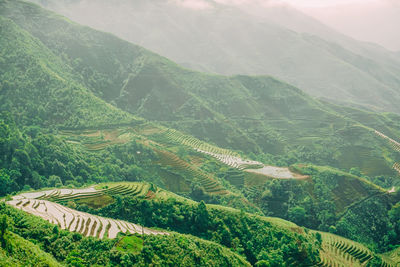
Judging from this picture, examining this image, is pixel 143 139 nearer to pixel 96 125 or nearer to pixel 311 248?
pixel 96 125

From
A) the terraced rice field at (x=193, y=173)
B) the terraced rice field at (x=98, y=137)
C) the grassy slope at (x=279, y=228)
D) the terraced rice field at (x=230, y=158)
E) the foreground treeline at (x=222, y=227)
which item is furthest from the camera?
the terraced rice field at (x=98, y=137)

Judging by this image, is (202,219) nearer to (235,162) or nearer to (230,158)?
(235,162)

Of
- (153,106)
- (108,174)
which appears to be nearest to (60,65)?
(153,106)

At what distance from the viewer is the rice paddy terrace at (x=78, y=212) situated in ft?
130

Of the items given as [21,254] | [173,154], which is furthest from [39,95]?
[21,254]

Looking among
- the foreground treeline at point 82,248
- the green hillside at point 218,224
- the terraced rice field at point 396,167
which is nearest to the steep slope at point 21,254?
the foreground treeline at point 82,248

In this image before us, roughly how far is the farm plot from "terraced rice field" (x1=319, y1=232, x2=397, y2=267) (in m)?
28.1

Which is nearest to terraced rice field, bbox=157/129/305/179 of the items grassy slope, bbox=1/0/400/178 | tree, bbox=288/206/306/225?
tree, bbox=288/206/306/225

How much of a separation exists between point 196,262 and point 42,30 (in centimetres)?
11901

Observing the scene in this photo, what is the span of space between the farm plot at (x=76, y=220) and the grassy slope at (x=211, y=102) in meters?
63.2

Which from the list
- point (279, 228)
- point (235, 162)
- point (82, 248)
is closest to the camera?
point (82, 248)

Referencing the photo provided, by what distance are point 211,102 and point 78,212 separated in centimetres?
8631

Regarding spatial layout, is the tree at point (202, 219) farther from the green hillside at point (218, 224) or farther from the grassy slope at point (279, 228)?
the grassy slope at point (279, 228)

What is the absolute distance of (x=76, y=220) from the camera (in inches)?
1624
